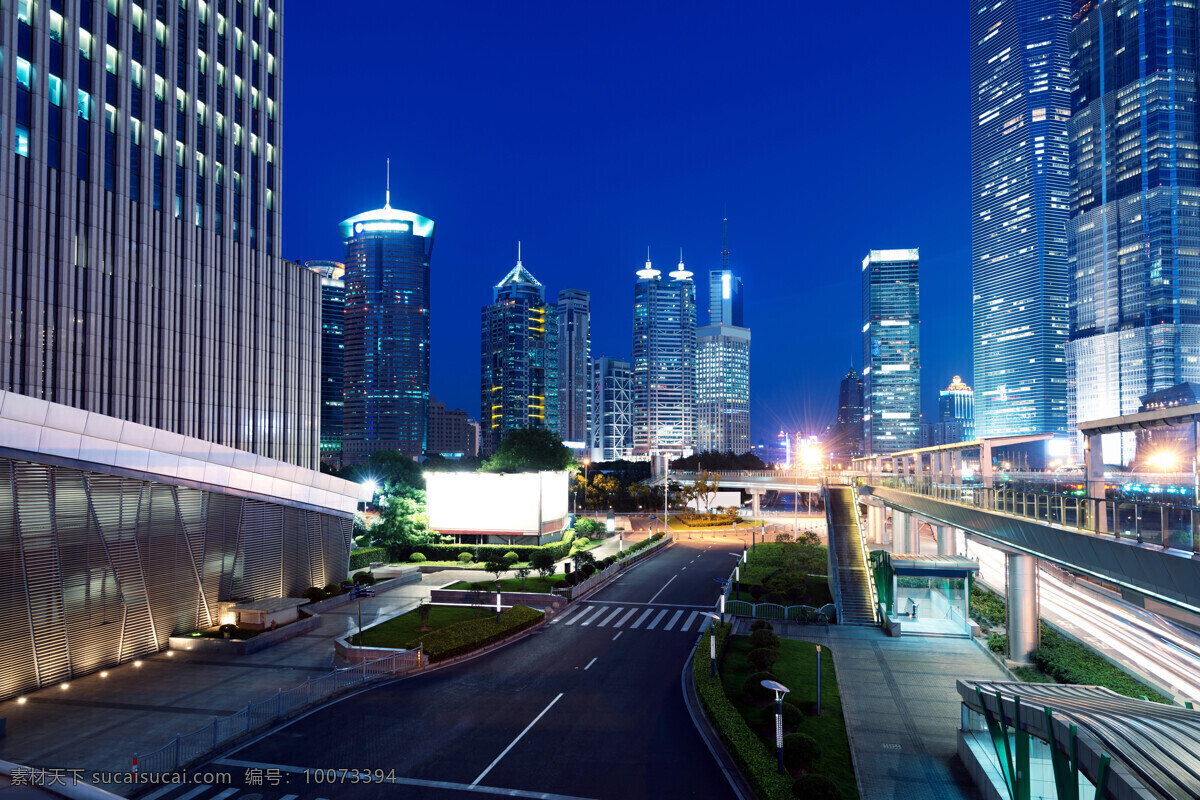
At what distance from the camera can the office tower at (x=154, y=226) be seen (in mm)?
41969

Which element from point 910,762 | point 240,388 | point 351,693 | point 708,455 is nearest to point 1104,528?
point 910,762

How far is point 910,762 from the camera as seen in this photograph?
795 inches

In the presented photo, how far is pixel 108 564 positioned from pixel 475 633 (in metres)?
15.0

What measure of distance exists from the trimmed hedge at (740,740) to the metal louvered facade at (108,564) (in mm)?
22976

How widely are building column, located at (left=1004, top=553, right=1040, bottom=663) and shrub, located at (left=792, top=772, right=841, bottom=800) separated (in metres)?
17.3

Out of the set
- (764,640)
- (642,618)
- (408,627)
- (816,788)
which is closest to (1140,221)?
(642,618)

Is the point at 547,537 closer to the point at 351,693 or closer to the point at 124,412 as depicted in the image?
the point at 124,412

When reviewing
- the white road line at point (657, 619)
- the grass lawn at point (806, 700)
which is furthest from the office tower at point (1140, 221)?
the grass lawn at point (806, 700)

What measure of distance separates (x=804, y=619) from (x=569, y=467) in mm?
65960

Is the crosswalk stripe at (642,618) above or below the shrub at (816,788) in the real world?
below

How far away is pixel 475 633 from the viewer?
33.2m

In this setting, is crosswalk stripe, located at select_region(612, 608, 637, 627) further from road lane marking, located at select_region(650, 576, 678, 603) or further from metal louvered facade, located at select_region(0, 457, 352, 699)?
metal louvered facade, located at select_region(0, 457, 352, 699)

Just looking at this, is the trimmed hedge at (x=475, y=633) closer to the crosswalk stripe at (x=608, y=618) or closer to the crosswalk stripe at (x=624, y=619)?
the crosswalk stripe at (x=608, y=618)

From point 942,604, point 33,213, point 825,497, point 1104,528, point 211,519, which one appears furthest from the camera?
point 825,497
